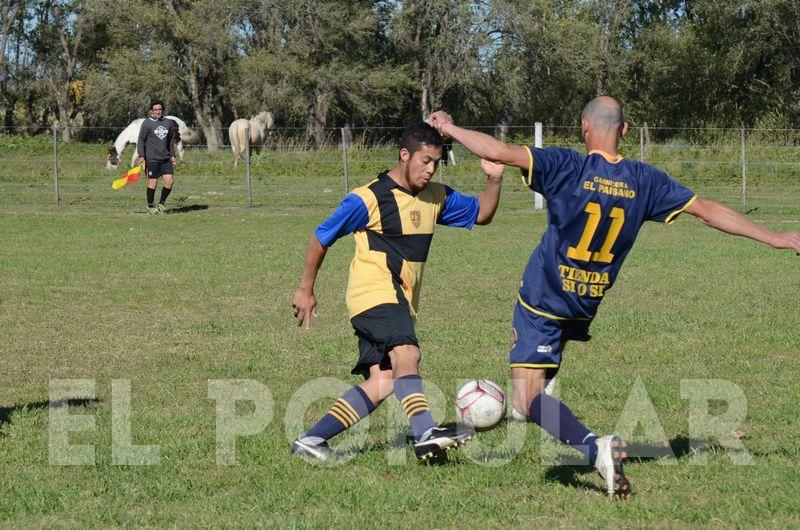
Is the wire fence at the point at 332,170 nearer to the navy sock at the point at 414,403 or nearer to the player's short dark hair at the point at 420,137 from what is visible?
the player's short dark hair at the point at 420,137

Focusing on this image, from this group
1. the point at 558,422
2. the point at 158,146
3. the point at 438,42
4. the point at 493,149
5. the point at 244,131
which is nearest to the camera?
the point at 493,149

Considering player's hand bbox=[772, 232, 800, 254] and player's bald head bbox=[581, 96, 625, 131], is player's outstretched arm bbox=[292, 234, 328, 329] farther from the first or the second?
player's hand bbox=[772, 232, 800, 254]

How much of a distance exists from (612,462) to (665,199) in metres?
1.23

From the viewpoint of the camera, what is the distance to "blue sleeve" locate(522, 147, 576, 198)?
4434 millimetres

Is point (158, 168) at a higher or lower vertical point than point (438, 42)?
lower

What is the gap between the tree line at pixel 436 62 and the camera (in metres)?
37.3

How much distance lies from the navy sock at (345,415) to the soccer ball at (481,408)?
464 millimetres

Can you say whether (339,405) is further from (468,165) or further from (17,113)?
(17,113)

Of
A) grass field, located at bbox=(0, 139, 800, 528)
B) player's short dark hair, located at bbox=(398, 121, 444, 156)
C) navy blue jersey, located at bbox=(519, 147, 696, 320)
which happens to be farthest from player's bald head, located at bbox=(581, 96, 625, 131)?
grass field, located at bbox=(0, 139, 800, 528)

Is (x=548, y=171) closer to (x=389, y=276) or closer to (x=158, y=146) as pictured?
(x=389, y=276)

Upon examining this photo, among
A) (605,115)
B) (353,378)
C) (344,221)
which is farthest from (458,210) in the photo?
(353,378)

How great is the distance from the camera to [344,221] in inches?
195

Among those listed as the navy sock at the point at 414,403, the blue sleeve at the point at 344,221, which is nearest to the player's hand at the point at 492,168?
the blue sleeve at the point at 344,221

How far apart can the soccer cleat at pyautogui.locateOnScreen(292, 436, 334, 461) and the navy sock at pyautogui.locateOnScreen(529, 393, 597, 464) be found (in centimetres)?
115
